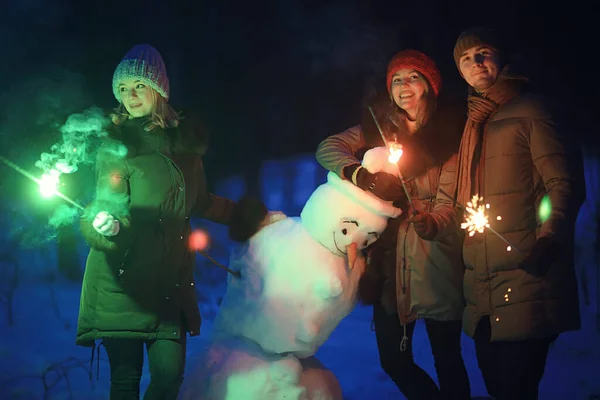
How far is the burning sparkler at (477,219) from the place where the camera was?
2289 millimetres

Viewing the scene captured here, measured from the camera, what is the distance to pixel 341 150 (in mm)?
2746

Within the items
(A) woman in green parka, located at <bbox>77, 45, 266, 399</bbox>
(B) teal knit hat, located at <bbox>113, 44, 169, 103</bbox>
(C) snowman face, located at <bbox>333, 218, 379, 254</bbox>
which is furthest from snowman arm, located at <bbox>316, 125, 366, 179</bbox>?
(B) teal knit hat, located at <bbox>113, 44, 169, 103</bbox>

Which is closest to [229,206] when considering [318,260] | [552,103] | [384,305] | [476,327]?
[318,260]

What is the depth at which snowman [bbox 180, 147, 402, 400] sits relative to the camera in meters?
2.60

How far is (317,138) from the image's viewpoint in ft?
15.5

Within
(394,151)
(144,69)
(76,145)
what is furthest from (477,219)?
(76,145)

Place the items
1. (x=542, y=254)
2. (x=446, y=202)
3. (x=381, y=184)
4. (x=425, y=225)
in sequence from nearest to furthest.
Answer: (x=542, y=254), (x=425, y=225), (x=381, y=184), (x=446, y=202)

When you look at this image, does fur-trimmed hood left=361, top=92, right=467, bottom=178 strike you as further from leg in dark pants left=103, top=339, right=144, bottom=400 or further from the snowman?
leg in dark pants left=103, top=339, right=144, bottom=400

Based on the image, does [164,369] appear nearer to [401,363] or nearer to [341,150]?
[401,363]

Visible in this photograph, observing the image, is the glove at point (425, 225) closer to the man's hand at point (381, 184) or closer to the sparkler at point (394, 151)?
the sparkler at point (394, 151)

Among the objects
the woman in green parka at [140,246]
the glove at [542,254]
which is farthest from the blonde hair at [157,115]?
the glove at [542,254]

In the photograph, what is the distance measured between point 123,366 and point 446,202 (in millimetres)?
1678

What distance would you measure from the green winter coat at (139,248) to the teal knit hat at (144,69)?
21 cm

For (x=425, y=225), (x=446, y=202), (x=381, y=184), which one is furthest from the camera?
(x=446, y=202)
